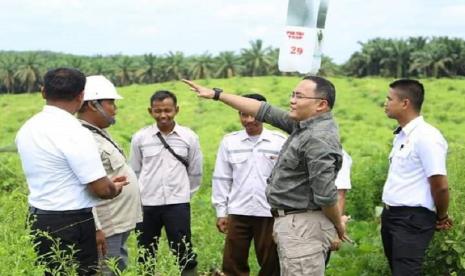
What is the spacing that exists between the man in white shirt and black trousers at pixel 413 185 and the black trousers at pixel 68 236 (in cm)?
204

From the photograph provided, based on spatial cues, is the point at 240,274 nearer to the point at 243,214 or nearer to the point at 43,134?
the point at 243,214

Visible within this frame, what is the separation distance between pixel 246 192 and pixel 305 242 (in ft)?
4.44

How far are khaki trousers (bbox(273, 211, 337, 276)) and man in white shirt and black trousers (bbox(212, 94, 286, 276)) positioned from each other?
123 cm

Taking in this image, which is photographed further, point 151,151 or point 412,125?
point 151,151

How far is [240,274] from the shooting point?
537 centimetres

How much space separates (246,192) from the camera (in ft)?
16.9

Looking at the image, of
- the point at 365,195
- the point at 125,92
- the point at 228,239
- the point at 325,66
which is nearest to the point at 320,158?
the point at 228,239

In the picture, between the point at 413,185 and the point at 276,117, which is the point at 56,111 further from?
the point at 413,185

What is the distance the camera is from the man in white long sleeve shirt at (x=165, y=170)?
541cm

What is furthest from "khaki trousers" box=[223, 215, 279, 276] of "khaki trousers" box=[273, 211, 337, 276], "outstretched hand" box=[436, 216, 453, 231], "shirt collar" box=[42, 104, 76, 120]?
"shirt collar" box=[42, 104, 76, 120]

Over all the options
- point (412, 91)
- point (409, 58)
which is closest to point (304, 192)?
point (412, 91)

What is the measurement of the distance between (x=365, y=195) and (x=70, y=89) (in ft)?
20.8

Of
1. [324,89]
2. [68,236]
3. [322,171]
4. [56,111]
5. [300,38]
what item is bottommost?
[68,236]

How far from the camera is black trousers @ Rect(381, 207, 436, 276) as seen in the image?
4.22 meters
